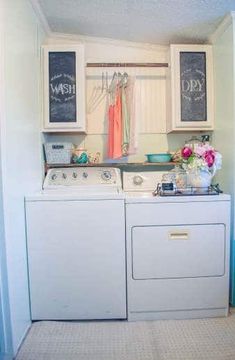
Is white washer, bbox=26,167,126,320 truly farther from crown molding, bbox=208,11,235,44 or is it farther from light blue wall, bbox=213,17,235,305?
crown molding, bbox=208,11,235,44

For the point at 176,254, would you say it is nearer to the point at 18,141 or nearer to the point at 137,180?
the point at 137,180

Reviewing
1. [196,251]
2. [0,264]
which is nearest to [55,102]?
[0,264]

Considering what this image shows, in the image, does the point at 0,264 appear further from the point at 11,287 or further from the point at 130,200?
the point at 130,200

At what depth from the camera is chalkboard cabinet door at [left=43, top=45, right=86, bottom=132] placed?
2230 mm

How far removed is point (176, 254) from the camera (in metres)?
1.87

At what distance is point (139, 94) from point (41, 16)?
107cm

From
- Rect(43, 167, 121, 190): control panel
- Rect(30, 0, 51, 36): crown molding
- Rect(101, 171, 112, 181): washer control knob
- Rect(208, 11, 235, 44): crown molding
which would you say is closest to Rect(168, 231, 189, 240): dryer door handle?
Rect(43, 167, 121, 190): control panel

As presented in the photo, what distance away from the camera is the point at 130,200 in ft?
6.02

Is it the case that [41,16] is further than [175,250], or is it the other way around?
[41,16]

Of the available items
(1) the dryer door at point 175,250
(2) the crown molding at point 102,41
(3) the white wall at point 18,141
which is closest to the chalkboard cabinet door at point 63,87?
(3) the white wall at point 18,141

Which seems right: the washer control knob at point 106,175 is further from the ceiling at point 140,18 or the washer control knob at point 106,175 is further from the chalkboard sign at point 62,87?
the ceiling at point 140,18

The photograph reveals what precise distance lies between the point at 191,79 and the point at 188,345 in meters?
2.08

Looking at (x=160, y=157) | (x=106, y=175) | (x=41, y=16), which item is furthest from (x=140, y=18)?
(x=106, y=175)

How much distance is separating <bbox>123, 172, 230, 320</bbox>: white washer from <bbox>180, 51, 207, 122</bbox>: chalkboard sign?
84 cm
